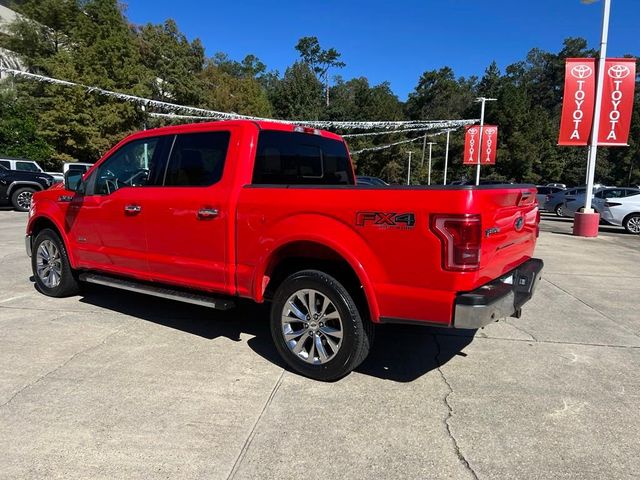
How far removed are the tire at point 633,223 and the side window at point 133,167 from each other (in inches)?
632

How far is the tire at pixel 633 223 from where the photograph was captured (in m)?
15.6

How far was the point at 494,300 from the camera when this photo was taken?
3162mm

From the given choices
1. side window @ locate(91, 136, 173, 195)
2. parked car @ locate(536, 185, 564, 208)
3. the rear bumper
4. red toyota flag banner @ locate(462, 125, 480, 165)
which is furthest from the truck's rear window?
red toyota flag banner @ locate(462, 125, 480, 165)

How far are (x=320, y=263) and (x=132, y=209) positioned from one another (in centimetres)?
208

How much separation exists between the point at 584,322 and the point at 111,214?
17.3 ft

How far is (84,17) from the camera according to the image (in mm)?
33062

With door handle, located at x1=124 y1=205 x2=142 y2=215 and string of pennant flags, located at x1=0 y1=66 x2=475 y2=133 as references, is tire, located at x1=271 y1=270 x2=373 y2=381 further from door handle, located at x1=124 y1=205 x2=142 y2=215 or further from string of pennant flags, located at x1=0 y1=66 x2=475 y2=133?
string of pennant flags, located at x1=0 y1=66 x2=475 y2=133

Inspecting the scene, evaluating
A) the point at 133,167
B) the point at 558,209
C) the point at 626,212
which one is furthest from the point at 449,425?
the point at 558,209

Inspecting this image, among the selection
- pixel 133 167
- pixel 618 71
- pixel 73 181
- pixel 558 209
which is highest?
pixel 618 71

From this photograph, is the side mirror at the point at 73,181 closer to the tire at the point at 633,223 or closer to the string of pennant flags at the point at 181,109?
the string of pennant flags at the point at 181,109

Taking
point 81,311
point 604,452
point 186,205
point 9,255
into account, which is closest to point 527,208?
point 604,452

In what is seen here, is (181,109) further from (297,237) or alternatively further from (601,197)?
(297,237)

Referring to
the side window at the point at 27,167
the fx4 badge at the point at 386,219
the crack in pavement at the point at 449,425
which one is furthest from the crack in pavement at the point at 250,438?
the side window at the point at 27,167

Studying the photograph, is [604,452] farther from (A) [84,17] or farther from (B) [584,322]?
(A) [84,17]
